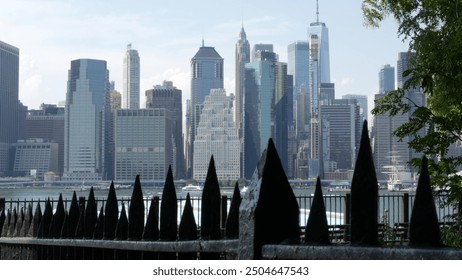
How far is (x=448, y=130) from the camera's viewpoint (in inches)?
412

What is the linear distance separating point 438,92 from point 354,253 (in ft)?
31.3

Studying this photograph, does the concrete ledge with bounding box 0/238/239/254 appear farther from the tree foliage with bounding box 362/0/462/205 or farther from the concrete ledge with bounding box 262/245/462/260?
the tree foliage with bounding box 362/0/462/205

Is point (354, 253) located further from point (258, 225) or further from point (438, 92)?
point (438, 92)

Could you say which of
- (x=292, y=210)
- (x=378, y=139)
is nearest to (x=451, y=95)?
(x=292, y=210)

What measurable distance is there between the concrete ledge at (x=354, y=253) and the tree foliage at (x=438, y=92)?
7876mm

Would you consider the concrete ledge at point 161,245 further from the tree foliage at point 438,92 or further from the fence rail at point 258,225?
the tree foliage at point 438,92

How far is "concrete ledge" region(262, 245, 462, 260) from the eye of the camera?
1.95 metres

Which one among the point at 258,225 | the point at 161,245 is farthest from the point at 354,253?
the point at 161,245

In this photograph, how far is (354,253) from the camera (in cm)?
215

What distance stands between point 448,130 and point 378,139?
182m

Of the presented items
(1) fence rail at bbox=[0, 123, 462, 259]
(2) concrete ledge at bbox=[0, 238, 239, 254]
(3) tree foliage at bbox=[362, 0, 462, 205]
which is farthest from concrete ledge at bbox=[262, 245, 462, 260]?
(3) tree foliage at bbox=[362, 0, 462, 205]

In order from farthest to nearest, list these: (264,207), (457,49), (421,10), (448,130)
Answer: (421,10) < (448,130) < (457,49) < (264,207)

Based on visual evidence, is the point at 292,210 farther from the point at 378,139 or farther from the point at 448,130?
the point at 378,139

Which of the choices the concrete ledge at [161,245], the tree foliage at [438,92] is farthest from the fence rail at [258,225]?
the tree foliage at [438,92]
